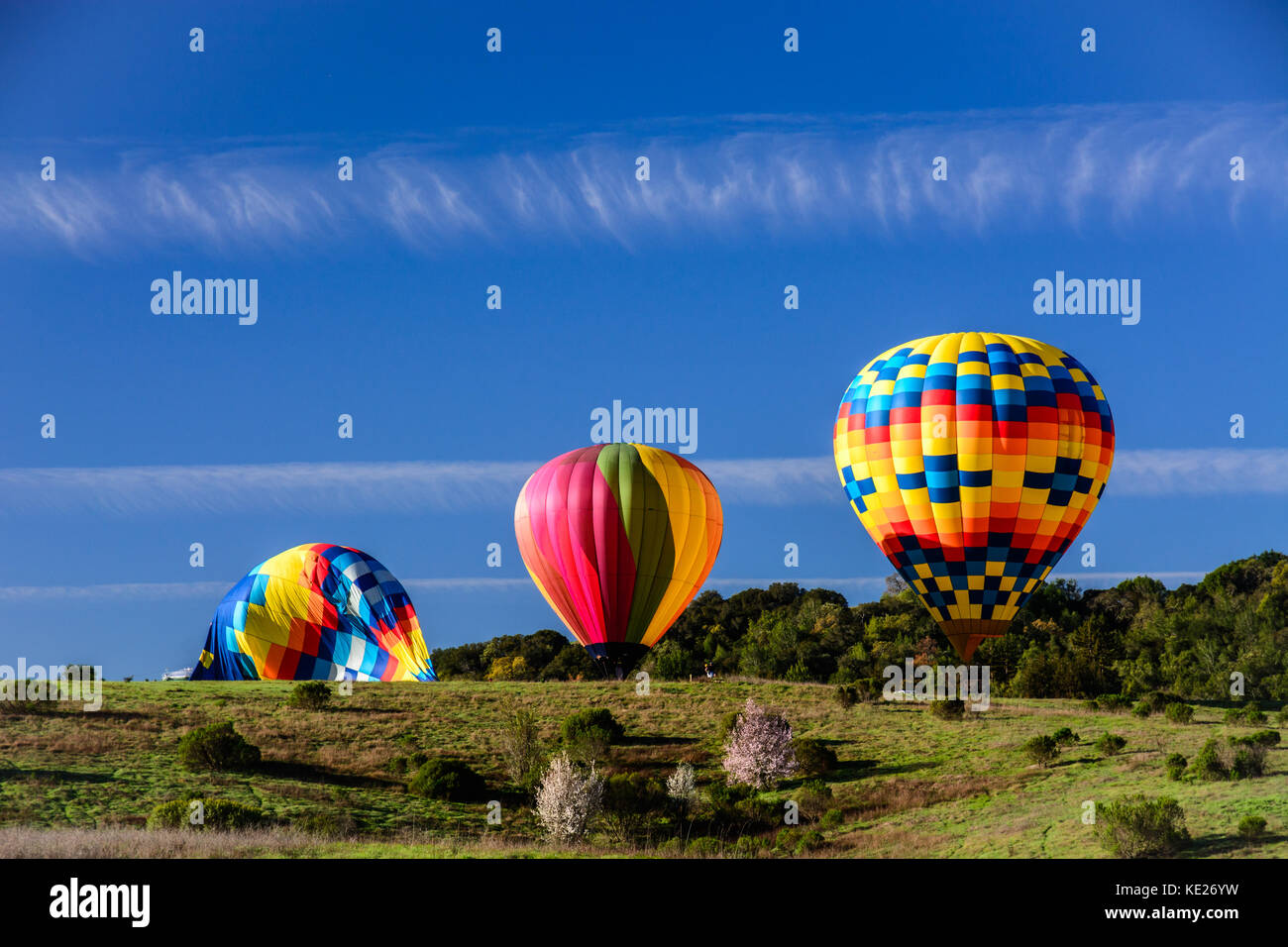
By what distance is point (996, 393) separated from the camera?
45844 millimetres

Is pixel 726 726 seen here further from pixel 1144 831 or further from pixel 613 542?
pixel 1144 831

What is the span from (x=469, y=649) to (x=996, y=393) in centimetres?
6347

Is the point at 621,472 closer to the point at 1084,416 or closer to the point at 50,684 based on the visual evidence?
the point at 1084,416

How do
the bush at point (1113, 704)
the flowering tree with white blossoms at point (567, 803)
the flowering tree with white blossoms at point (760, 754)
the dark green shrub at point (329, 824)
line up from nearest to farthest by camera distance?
the dark green shrub at point (329, 824), the flowering tree with white blossoms at point (567, 803), the flowering tree with white blossoms at point (760, 754), the bush at point (1113, 704)

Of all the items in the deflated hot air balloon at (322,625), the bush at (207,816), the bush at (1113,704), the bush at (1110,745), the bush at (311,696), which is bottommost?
the bush at (207,816)

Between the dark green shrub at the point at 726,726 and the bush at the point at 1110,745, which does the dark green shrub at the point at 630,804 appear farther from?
the bush at the point at 1110,745

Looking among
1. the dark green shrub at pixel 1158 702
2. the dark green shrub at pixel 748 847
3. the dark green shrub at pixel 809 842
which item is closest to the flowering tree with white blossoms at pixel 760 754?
the dark green shrub at pixel 748 847

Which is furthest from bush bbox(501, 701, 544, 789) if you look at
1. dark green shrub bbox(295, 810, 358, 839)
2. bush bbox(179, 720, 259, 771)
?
bush bbox(179, 720, 259, 771)

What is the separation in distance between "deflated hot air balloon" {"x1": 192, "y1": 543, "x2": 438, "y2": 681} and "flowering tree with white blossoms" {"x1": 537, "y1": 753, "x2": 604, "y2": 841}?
24.0m

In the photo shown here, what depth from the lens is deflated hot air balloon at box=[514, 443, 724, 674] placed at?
50.1 metres

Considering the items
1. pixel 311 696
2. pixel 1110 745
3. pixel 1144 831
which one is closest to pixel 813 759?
pixel 1110 745

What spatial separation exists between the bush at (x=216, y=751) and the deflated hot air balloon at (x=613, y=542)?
1382cm

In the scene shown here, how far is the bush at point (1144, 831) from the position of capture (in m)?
27.3

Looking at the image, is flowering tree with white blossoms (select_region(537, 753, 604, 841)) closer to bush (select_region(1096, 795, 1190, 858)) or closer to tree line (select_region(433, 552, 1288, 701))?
bush (select_region(1096, 795, 1190, 858))
